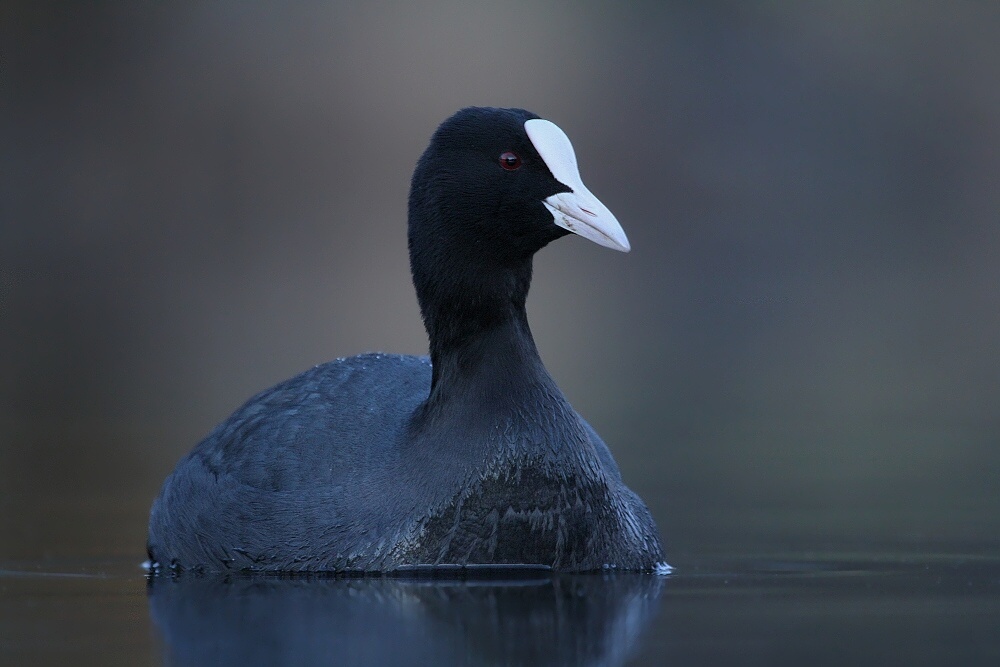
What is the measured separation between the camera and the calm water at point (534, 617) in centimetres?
570

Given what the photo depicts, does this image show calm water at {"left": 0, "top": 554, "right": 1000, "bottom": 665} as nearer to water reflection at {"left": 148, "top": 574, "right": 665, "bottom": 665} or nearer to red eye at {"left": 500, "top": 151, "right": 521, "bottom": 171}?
water reflection at {"left": 148, "top": 574, "right": 665, "bottom": 665}

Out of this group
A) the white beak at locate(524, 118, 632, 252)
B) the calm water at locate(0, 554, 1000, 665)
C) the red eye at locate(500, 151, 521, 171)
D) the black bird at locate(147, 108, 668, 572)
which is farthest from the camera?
the red eye at locate(500, 151, 521, 171)

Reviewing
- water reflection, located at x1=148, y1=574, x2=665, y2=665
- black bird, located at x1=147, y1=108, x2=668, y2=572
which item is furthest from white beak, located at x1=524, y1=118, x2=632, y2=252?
water reflection, located at x1=148, y1=574, x2=665, y2=665

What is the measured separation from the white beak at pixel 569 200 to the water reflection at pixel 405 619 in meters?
1.48

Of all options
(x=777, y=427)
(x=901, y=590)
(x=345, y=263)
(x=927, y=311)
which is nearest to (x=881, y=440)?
(x=777, y=427)

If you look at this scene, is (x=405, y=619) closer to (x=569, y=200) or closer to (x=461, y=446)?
(x=461, y=446)

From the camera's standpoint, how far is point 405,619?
6.34 metres

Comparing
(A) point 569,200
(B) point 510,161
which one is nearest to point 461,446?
(A) point 569,200

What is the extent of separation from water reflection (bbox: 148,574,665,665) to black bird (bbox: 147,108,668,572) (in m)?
0.20

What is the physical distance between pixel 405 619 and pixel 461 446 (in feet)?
4.35

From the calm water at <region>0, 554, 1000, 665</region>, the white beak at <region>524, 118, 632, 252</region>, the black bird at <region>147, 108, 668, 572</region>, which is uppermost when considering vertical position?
the white beak at <region>524, 118, 632, 252</region>

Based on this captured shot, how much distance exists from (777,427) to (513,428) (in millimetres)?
5613

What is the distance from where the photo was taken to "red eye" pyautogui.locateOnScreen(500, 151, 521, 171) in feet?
25.5

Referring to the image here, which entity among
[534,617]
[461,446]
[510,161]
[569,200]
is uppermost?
[510,161]
